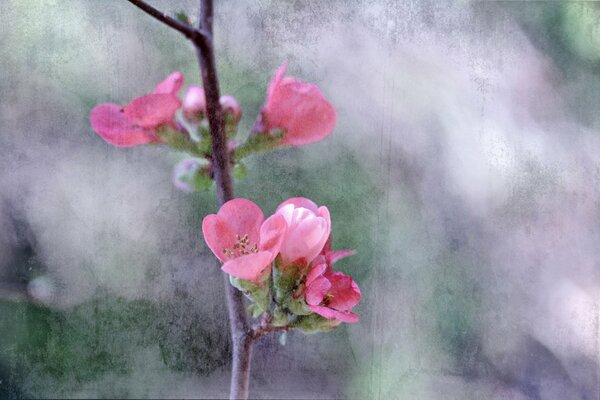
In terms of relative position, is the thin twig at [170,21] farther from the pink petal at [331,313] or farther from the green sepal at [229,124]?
the pink petal at [331,313]

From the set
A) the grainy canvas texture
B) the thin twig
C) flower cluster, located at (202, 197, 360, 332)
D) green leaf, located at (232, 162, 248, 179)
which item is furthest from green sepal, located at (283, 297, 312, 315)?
the grainy canvas texture

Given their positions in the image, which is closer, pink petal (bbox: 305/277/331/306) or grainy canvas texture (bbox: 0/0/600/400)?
pink petal (bbox: 305/277/331/306)

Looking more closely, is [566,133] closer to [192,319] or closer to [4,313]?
[192,319]

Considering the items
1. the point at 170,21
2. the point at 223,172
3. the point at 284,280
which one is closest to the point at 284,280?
the point at 284,280

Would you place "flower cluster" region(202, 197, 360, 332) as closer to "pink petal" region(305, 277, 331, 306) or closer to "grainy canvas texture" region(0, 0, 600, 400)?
"pink petal" region(305, 277, 331, 306)

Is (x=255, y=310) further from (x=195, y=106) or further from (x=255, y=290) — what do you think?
(x=195, y=106)
